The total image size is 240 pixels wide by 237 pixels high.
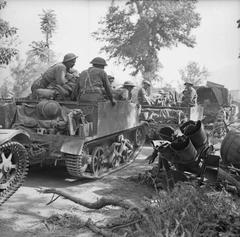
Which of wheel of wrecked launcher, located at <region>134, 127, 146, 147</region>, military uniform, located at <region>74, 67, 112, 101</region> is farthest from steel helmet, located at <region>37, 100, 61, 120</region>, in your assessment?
wheel of wrecked launcher, located at <region>134, 127, 146, 147</region>

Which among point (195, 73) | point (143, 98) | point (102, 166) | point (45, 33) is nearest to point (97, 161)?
point (102, 166)

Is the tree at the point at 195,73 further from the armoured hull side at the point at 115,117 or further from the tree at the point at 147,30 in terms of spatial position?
the armoured hull side at the point at 115,117

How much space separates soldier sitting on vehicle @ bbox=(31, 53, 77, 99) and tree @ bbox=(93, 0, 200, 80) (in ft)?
71.3

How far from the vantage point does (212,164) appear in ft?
19.2

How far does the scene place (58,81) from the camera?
26.3 ft

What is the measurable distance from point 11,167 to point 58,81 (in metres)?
3.21

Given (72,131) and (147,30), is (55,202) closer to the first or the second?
(72,131)

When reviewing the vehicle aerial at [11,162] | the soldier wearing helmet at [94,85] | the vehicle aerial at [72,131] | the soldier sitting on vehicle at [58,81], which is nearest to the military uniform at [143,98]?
the vehicle aerial at [72,131]

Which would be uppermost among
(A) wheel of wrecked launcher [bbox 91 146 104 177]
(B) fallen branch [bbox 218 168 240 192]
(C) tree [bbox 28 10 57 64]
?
(C) tree [bbox 28 10 57 64]

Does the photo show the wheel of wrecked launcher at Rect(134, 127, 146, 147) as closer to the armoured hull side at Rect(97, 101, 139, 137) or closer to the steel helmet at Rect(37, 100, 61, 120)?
the armoured hull side at Rect(97, 101, 139, 137)

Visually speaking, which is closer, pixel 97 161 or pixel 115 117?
pixel 97 161

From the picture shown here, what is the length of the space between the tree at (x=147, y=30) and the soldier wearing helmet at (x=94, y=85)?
22.2 meters

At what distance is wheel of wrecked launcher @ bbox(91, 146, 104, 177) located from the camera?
748cm

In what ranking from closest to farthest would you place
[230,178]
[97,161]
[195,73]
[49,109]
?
[230,178]
[49,109]
[97,161]
[195,73]
